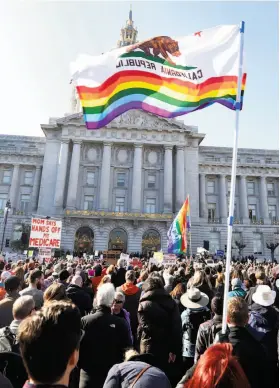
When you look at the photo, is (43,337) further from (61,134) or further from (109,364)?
(61,134)

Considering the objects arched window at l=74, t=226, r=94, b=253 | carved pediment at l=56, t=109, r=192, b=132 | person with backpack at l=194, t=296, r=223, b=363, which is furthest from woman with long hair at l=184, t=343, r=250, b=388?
carved pediment at l=56, t=109, r=192, b=132

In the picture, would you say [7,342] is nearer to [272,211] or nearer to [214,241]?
[214,241]

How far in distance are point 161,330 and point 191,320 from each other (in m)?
1.18

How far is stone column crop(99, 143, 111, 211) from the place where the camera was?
50.1 metres

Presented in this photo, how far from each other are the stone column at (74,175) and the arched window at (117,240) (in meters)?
7.63

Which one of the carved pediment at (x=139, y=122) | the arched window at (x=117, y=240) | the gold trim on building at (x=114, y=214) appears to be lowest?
the arched window at (x=117, y=240)

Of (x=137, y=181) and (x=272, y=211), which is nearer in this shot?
(x=137, y=181)

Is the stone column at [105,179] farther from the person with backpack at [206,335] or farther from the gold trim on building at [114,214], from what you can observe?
the person with backpack at [206,335]

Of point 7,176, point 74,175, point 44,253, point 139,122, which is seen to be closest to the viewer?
point 44,253

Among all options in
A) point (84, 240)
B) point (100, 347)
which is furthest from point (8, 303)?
point (84, 240)

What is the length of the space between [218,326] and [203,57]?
6656mm

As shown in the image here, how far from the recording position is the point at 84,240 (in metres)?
48.6

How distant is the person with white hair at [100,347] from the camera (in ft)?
13.4

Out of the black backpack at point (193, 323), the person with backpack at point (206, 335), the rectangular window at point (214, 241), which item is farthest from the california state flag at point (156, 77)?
the rectangular window at point (214, 241)
